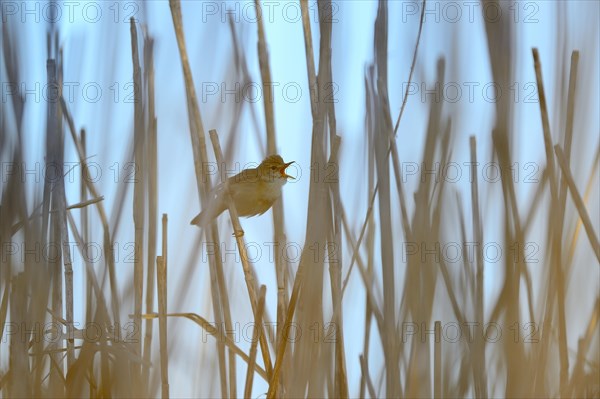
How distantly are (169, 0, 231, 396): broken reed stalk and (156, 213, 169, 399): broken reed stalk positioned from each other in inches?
4.8

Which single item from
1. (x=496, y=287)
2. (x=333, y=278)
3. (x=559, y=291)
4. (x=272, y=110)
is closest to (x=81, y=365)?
(x=333, y=278)

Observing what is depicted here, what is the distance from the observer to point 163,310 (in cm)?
202

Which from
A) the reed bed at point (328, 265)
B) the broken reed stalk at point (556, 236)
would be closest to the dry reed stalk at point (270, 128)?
the reed bed at point (328, 265)

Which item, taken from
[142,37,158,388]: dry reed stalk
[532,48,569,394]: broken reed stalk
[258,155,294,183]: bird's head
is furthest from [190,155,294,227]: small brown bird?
[532,48,569,394]: broken reed stalk

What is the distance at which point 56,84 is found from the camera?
6.71 ft

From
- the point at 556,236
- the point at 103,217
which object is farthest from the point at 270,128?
the point at 556,236

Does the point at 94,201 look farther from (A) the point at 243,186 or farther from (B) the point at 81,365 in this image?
(A) the point at 243,186

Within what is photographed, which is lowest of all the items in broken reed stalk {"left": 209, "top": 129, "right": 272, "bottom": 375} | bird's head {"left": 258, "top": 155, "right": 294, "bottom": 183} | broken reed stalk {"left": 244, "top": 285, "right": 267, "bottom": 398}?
broken reed stalk {"left": 244, "top": 285, "right": 267, "bottom": 398}

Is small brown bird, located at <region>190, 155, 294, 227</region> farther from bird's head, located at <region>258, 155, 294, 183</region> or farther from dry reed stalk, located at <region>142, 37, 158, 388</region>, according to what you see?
dry reed stalk, located at <region>142, 37, 158, 388</region>

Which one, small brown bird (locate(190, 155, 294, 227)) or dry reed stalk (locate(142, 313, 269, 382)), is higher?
small brown bird (locate(190, 155, 294, 227))

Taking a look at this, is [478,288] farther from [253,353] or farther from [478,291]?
[253,353]

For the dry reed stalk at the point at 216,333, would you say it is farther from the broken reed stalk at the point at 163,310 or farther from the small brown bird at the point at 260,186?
the small brown bird at the point at 260,186

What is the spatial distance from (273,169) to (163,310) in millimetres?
884

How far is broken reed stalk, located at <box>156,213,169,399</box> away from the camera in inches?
77.4
